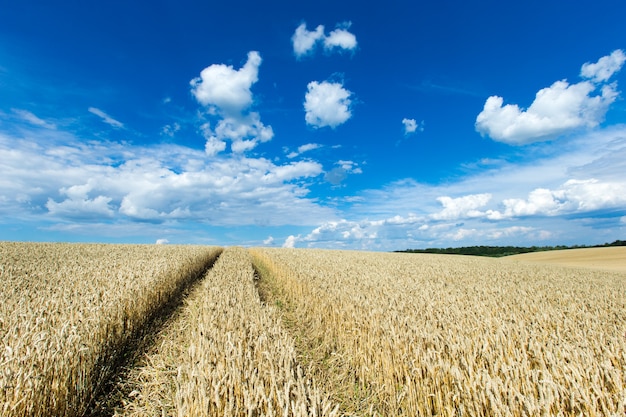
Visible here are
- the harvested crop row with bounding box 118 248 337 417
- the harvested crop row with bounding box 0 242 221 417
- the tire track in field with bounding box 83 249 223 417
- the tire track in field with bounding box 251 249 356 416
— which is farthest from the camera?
the tire track in field with bounding box 83 249 223 417

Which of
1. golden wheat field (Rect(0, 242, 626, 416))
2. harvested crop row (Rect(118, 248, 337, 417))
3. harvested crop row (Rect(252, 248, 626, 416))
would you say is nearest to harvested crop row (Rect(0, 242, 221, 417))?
golden wheat field (Rect(0, 242, 626, 416))

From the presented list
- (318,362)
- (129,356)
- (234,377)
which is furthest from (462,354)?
(129,356)

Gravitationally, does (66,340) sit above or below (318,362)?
above

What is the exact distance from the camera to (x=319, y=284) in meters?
10.4

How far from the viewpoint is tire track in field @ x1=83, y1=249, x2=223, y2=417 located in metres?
5.40

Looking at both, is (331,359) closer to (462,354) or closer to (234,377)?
(462,354)

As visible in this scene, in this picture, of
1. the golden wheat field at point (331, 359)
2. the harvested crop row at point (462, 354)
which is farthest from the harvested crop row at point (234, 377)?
the harvested crop row at point (462, 354)

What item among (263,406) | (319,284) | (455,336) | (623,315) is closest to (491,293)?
(623,315)

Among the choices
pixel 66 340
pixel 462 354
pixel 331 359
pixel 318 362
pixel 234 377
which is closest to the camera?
pixel 234 377

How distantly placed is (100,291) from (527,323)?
10.6 metres

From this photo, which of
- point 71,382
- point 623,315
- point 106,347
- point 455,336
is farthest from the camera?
point 623,315

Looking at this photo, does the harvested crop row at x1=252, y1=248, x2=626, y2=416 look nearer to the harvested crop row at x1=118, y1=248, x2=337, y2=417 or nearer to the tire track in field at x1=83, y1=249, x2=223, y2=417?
the harvested crop row at x1=118, y1=248, x2=337, y2=417

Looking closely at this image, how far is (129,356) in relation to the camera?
761 cm

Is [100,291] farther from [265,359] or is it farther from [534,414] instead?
[534,414]
